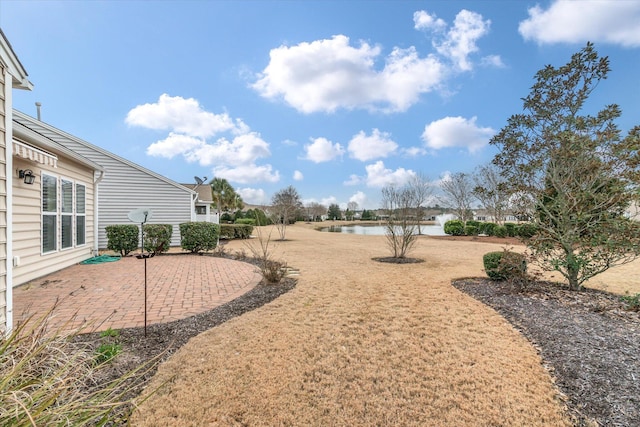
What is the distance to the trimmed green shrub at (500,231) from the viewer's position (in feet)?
58.5

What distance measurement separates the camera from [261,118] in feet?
35.8

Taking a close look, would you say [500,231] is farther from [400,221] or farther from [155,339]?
[155,339]

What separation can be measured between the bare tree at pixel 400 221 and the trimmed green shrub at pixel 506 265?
323 centimetres

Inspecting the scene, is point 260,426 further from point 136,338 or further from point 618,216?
point 618,216

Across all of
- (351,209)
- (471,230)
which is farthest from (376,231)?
(351,209)

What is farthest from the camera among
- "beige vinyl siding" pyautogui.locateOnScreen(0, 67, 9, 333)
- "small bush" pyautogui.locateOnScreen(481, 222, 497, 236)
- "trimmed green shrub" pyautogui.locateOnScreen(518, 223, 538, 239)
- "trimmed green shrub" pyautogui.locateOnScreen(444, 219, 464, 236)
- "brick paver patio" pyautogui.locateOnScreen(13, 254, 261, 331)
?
"trimmed green shrub" pyautogui.locateOnScreen(444, 219, 464, 236)

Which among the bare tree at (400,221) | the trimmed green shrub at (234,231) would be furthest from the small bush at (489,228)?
the trimmed green shrub at (234,231)

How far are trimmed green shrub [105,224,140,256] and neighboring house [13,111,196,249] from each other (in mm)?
1850

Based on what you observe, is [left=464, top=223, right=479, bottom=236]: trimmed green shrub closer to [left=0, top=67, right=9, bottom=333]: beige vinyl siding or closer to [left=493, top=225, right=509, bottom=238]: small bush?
[left=493, top=225, right=509, bottom=238]: small bush

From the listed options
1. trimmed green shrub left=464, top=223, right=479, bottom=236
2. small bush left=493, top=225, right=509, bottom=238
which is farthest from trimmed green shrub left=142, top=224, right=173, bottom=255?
small bush left=493, top=225, right=509, bottom=238

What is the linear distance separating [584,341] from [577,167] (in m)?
3.52

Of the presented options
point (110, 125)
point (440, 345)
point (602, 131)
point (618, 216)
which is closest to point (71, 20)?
point (110, 125)

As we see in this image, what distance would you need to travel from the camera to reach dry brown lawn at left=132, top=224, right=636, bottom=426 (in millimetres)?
2090

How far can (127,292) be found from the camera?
515 centimetres
